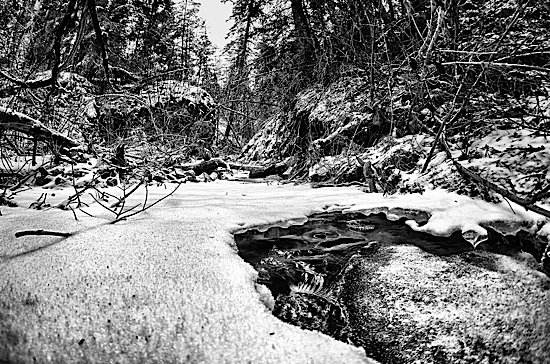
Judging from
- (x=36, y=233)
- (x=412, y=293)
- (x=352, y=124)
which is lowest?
(x=412, y=293)

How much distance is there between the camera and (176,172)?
5145 mm

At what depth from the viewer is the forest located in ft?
5.85

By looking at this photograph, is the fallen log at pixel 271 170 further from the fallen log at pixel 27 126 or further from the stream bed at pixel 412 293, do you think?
the stream bed at pixel 412 293

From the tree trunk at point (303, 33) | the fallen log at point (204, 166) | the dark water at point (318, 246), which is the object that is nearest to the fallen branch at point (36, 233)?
the dark water at point (318, 246)

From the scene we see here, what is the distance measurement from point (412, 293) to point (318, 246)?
2.17 ft

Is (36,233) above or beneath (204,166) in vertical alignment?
beneath

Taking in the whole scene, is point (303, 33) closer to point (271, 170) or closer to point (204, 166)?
point (271, 170)

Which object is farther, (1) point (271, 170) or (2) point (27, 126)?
(1) point (271, 170)

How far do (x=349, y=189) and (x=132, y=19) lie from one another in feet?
31.3

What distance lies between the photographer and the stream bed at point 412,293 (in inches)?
43.6

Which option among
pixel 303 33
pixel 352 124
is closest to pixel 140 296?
pixel 352 124

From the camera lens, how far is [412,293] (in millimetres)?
1352

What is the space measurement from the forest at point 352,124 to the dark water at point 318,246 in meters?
0.04

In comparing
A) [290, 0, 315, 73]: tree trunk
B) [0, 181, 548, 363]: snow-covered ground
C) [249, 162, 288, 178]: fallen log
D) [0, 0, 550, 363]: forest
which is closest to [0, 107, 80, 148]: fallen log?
[0, 0, 550, 363]: forest
